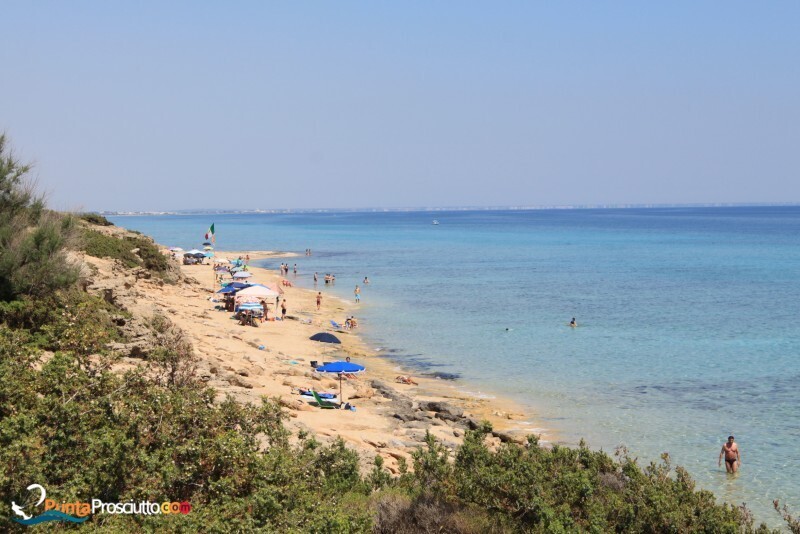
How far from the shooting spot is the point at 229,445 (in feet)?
28.7

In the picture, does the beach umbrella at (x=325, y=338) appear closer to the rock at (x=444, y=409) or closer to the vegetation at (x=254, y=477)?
the rock at (x=444, y=409)

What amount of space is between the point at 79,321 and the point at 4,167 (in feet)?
21.9

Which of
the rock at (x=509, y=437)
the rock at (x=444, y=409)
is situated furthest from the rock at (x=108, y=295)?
the rock at (x=509, y=437)

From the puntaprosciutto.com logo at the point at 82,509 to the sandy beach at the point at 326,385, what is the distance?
4.07 meters

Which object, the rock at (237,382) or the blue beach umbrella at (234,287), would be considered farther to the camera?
the blue beach umbrella at (234,287)

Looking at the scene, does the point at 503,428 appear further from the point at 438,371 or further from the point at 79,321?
the point at 79,321

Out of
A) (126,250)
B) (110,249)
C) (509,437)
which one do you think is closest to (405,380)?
(509,437)

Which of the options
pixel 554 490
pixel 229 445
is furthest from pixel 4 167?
pixel 554 490

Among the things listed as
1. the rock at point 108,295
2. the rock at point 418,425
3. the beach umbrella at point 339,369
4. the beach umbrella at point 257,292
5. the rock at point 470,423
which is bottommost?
the rock at point 470,423

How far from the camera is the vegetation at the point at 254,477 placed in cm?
793

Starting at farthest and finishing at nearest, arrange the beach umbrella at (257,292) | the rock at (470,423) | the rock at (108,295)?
1. the beach umbrella at (257,292)
2. the rock at (108,295)
3. the rock at (470,423)

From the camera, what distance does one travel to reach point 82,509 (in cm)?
782

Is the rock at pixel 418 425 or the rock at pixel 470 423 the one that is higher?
the rock at pixel 418 425

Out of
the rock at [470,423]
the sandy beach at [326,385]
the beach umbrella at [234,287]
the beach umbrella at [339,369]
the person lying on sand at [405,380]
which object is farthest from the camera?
the beach umbrella at [234,287]
